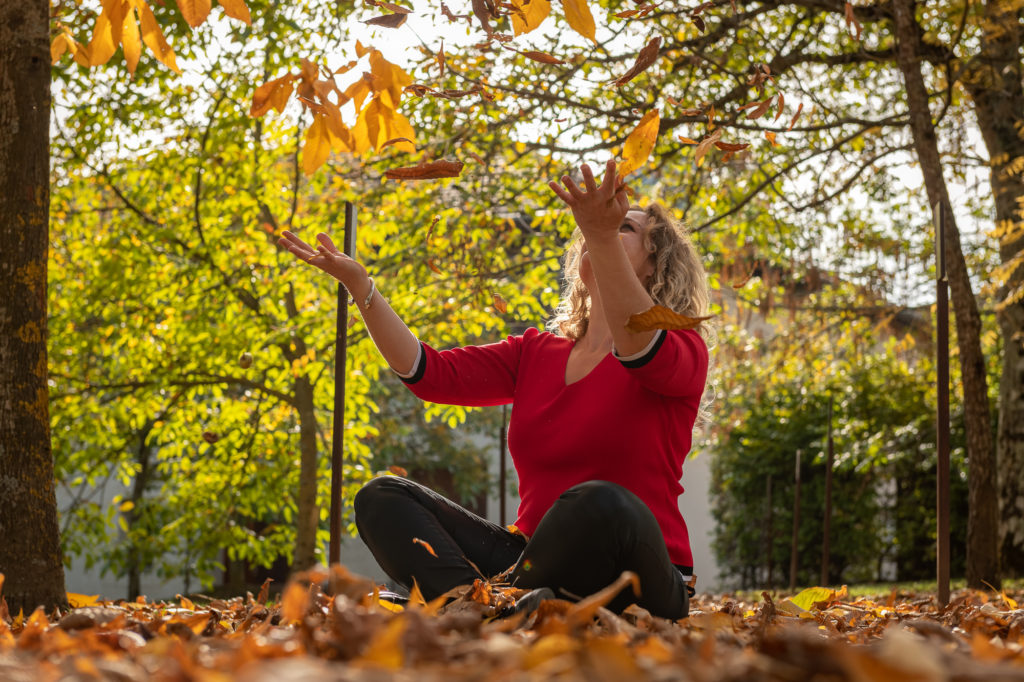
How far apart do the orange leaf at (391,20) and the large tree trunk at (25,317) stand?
110 cm

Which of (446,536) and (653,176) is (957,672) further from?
(653,176)

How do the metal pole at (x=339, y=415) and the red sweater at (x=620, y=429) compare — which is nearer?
the red sweater at (x=620, y=429)

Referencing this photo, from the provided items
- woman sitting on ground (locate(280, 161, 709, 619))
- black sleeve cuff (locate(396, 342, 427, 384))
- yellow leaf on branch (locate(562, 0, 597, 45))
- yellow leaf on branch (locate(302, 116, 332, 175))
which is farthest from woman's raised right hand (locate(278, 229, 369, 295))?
yellow leaf on branch (locate(562, 0, 597, 45))

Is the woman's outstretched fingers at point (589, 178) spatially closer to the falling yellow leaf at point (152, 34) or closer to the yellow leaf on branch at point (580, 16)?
the yellow leaf on branch at point (580, 16)

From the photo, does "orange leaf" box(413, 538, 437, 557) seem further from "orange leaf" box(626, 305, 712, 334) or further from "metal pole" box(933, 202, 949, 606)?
"metal pole" box(933, 202, 949, 606)

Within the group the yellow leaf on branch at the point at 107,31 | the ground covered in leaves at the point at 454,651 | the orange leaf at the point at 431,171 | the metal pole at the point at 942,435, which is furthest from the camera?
the metal pole at the point at 942,435

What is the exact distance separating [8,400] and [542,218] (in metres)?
4.35

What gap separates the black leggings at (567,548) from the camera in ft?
5.63

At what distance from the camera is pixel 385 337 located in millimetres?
2531

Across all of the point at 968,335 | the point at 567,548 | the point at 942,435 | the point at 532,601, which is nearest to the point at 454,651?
the point at 532,601

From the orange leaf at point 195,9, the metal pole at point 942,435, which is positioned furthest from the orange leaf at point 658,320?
the metal pole at point 942,435

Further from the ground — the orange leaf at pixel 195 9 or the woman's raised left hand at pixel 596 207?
the orange leaf at pixel 195 9

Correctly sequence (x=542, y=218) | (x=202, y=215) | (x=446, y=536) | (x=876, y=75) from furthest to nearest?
(x=876, y=75) → (x=202, y=215) → (x=542, y=218) → (x=446, y=536)

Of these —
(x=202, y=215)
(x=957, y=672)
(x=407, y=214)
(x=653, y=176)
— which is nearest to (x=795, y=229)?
(x=653, y=176)
